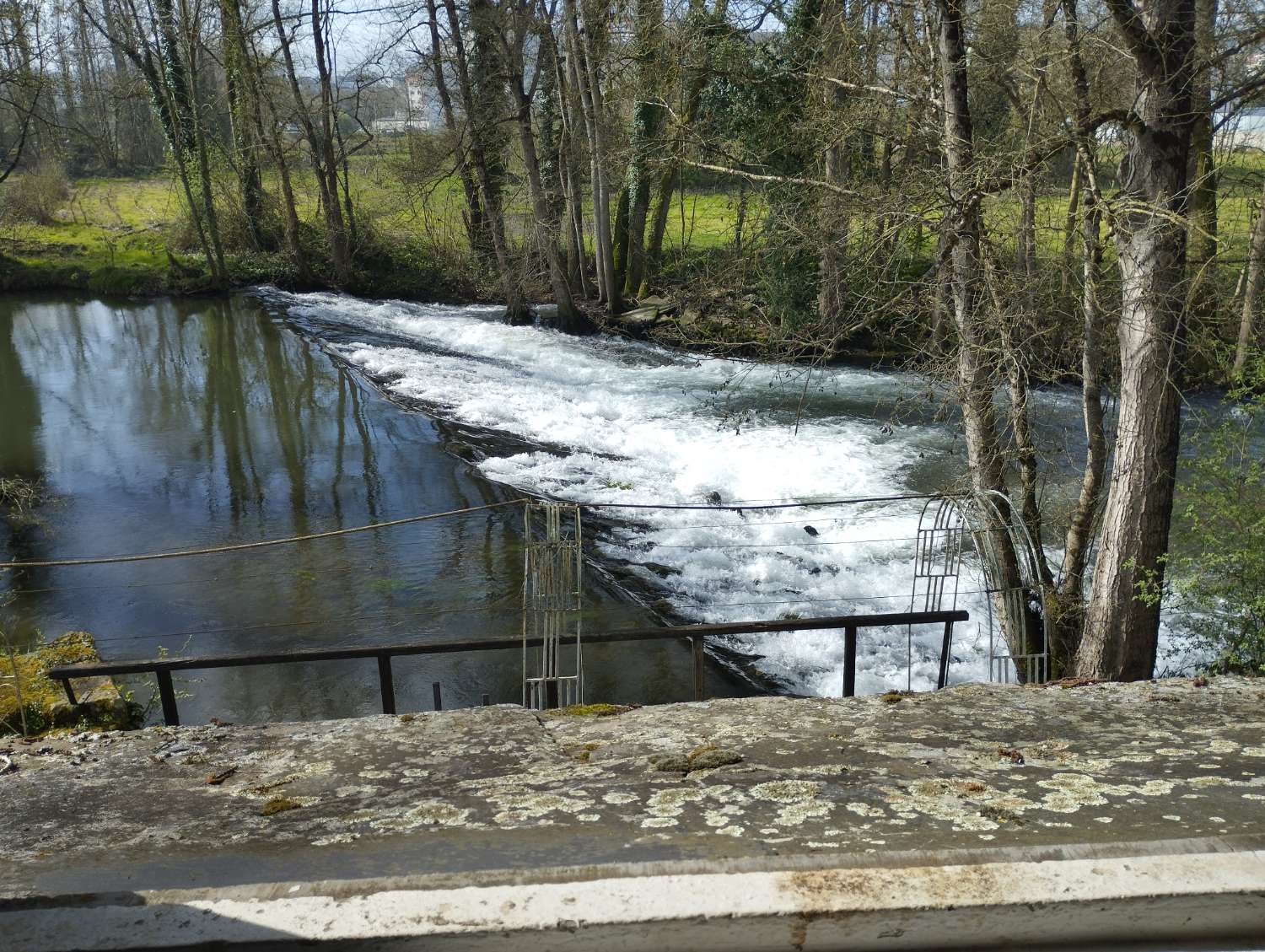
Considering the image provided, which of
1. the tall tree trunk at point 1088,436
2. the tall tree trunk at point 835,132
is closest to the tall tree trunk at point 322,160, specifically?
the tall tree trunk at point 835,132

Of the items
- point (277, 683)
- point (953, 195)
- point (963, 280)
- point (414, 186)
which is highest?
point (414, 186)

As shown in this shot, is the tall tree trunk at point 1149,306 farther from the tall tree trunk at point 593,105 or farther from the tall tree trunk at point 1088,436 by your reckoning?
the tall tree trunk at point 593,105

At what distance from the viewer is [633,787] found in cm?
263

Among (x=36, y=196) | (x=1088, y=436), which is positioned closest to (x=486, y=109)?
(x=36, y=196)

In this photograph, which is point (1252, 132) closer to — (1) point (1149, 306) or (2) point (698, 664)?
(1) point (1149, 306)

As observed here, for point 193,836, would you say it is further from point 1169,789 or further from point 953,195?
point 953,195

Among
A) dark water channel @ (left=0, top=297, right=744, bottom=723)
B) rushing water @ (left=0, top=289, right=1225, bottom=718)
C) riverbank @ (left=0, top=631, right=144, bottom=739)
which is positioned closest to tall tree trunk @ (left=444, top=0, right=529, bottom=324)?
rushing water @ (left=0, top=289, right=1225, bottom=718)

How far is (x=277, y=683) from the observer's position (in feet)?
32.4

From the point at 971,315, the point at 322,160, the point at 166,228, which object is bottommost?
the point at 971,315

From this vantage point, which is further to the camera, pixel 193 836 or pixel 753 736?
pixel 753 736

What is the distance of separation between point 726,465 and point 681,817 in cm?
1368

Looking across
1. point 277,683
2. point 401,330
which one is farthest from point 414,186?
point 277,683

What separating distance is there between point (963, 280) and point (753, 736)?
254 inches

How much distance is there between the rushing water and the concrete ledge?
7.83 m
